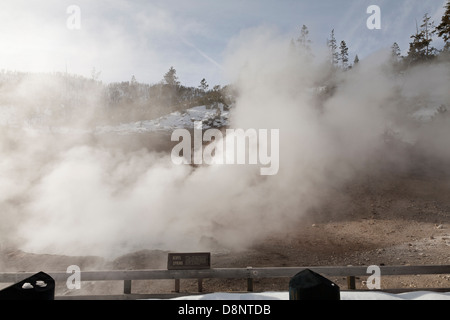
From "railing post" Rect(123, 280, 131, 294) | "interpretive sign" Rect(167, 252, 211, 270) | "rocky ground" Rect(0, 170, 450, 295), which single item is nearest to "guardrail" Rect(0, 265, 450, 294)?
"railing post" Rect(123, 280, 131, 294)

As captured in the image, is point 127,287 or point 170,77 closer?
point 127,287

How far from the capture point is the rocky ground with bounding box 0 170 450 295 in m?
6.55

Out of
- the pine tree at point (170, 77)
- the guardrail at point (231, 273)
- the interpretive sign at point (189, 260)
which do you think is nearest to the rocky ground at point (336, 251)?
the interpretive sign at point (189, 260)

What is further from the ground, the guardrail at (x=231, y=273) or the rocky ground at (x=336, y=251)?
the guardrail at (x=231, y=273)

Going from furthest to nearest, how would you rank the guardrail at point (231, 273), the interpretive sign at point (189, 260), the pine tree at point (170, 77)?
the pine tree at point (170, 77) < the interpretive sign at point (189, 260) < the guardrail at point (231, 273)

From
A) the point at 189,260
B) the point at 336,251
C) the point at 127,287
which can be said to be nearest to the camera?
the point at 127,287

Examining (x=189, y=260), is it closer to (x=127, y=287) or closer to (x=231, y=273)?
(x=231, y=273)

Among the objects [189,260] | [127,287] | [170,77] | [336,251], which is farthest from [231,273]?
[170,77]

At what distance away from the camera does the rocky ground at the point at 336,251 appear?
21.5 feet

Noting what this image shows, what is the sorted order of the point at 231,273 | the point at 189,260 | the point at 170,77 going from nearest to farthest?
the point at 231,273
the point at 189,260
the point at 170,77

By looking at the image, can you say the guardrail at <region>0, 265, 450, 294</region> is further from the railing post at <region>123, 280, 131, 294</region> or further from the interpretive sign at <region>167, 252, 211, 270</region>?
the interpretive sign at <region>167, 252, 211, 270</region>

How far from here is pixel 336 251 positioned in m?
8.98

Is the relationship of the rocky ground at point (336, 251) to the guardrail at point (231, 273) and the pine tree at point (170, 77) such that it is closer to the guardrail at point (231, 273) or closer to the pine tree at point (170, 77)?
the guardrail at point (231, 273)

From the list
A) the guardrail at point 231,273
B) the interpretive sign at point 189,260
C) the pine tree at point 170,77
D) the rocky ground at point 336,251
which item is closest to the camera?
the guardrail at point 231,273
